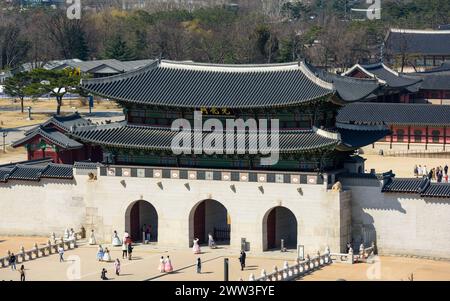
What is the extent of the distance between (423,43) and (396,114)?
180ft

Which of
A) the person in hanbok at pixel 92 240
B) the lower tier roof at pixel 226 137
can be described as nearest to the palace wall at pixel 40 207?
the person in hanbok at pixel 92 240

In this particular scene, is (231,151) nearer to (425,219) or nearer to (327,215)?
(327,215)

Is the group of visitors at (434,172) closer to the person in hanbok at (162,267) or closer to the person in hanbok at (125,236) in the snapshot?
the person in hanbok at (125,236)

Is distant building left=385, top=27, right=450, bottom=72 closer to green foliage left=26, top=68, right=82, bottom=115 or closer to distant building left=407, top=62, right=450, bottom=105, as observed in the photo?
distant building left=407, top=62, right=450, bottom=105

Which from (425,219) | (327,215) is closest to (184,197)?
(327,215)

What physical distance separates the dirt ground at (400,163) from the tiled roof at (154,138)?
27419mm

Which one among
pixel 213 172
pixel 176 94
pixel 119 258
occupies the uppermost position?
pixel 176 94

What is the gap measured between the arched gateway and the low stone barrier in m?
11.3

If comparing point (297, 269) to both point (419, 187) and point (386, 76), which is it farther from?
point (386, 76)

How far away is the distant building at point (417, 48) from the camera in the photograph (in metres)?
162

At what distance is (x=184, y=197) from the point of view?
227 feet

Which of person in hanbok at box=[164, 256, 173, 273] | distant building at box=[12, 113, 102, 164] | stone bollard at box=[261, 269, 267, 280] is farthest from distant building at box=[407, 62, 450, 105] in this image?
stone bollard at box=[261, 269, 267, 280]

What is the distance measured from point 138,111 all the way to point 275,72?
8323mm

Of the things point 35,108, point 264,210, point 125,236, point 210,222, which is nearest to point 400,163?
point 210,222
